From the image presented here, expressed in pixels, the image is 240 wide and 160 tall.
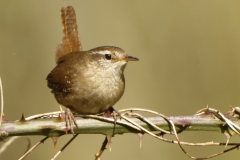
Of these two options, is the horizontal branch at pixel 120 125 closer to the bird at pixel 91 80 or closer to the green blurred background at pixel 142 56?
the bird at pixel 91 80

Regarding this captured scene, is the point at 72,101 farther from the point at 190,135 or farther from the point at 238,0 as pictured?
the point at 238,0

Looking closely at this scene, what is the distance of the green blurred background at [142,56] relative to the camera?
360cm

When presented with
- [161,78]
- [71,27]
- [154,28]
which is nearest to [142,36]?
[154,28]

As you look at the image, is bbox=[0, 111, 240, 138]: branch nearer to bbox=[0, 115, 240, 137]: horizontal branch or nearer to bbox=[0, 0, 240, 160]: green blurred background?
bbox=[0, 115, 240, 137]: horizontal branch

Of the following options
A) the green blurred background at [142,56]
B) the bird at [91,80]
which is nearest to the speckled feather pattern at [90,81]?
the bird at [91,80]

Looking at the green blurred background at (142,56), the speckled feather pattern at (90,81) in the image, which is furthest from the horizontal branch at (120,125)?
the green blurred background at (142,56)

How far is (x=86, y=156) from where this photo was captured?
12.2 feet

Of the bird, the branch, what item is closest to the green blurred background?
the bird

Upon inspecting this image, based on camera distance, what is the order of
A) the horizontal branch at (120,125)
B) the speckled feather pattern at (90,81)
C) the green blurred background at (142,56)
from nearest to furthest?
the horizontal branch at (120,125), the speckled feather pattern at (90,81), the green blurred background at (142,56)

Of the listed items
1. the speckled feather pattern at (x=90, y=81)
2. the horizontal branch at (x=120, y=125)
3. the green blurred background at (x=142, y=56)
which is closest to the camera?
the horizontal branch at (x=120, y=125)

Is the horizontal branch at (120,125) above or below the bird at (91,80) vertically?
below

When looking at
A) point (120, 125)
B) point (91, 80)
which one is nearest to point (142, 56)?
point (91, 80)

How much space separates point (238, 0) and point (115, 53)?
173 centimetres

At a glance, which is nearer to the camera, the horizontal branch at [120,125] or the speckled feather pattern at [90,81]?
the horizontal branch at [120,125]
